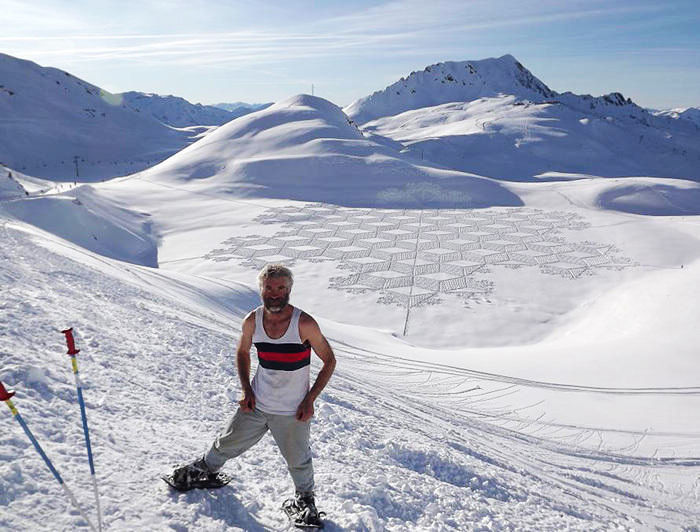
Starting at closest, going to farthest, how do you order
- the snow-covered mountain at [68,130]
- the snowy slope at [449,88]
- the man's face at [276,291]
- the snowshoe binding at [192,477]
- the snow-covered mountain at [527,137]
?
1. the man's face at [276,291]
2. the snowshoe binding at [192,477]
3. the snow-covered mountain at [527,137]
4. the snow-covered mountain at [68,130]
5. the snowy slope at [449,88]

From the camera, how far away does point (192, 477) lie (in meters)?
3.35

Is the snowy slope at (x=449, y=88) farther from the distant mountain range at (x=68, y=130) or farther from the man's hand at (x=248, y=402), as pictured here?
the man's hand at (x=248, y=402)

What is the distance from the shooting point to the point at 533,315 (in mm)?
17094

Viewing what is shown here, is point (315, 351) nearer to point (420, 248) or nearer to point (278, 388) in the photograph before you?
point (278, 388)

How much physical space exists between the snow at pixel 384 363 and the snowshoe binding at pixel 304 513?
133 mm

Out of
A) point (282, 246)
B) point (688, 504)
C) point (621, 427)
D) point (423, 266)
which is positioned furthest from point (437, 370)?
point (282, 246)

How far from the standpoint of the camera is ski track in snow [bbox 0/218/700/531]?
3256 mm

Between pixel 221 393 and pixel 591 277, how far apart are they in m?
18.9

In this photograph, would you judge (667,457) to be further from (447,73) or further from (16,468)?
(447,73)

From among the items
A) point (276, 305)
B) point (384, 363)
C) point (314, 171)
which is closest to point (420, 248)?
point (384, 363)

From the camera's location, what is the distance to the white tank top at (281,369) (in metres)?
3.06

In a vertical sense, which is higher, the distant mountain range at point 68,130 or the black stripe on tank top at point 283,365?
the distant mountain range at point 68,130

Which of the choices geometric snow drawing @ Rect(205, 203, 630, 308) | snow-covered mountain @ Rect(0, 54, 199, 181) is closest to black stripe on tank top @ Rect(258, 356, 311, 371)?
geometric snow drawing @ Rect(205, 203, 630, 308)

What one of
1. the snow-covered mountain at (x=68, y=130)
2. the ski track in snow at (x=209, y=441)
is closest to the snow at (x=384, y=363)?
the ski track in snow at (x=209, y=441)
